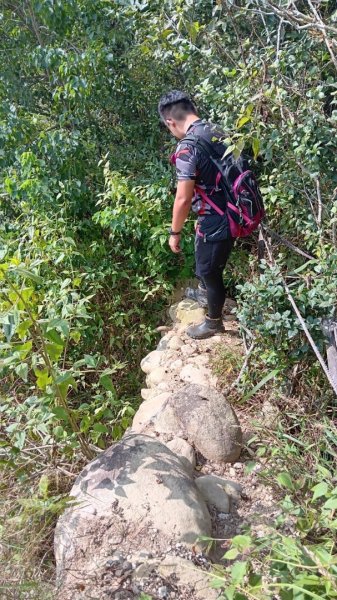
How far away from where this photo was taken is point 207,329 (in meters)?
3.72

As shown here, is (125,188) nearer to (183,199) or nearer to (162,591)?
(183,199)

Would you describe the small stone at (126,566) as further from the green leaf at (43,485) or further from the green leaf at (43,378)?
the green leaf at (43,378)

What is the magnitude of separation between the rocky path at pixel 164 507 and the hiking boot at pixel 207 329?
26.1 inches

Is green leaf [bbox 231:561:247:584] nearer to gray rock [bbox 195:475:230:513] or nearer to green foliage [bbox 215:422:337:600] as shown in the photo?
green foliage [bbox 215:422:337:600]

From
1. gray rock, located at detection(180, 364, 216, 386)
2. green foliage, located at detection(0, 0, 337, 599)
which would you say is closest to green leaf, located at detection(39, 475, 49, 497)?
green foliage, located at detection(0, 0, 337, 599)

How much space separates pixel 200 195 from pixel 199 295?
1.00 metres

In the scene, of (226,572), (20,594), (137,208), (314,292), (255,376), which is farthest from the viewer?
(137,208)

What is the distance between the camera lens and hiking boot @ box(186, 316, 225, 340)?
3.70 m

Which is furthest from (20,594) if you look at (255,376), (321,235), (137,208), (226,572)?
(137,208)

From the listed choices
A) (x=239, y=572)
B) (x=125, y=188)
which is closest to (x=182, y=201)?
(x=125, y=188)

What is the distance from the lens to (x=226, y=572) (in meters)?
1.75

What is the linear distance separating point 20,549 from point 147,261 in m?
2.45

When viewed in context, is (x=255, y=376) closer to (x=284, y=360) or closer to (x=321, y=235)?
(x=284, y=360)

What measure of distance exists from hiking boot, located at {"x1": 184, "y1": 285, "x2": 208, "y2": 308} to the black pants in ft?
0.93
